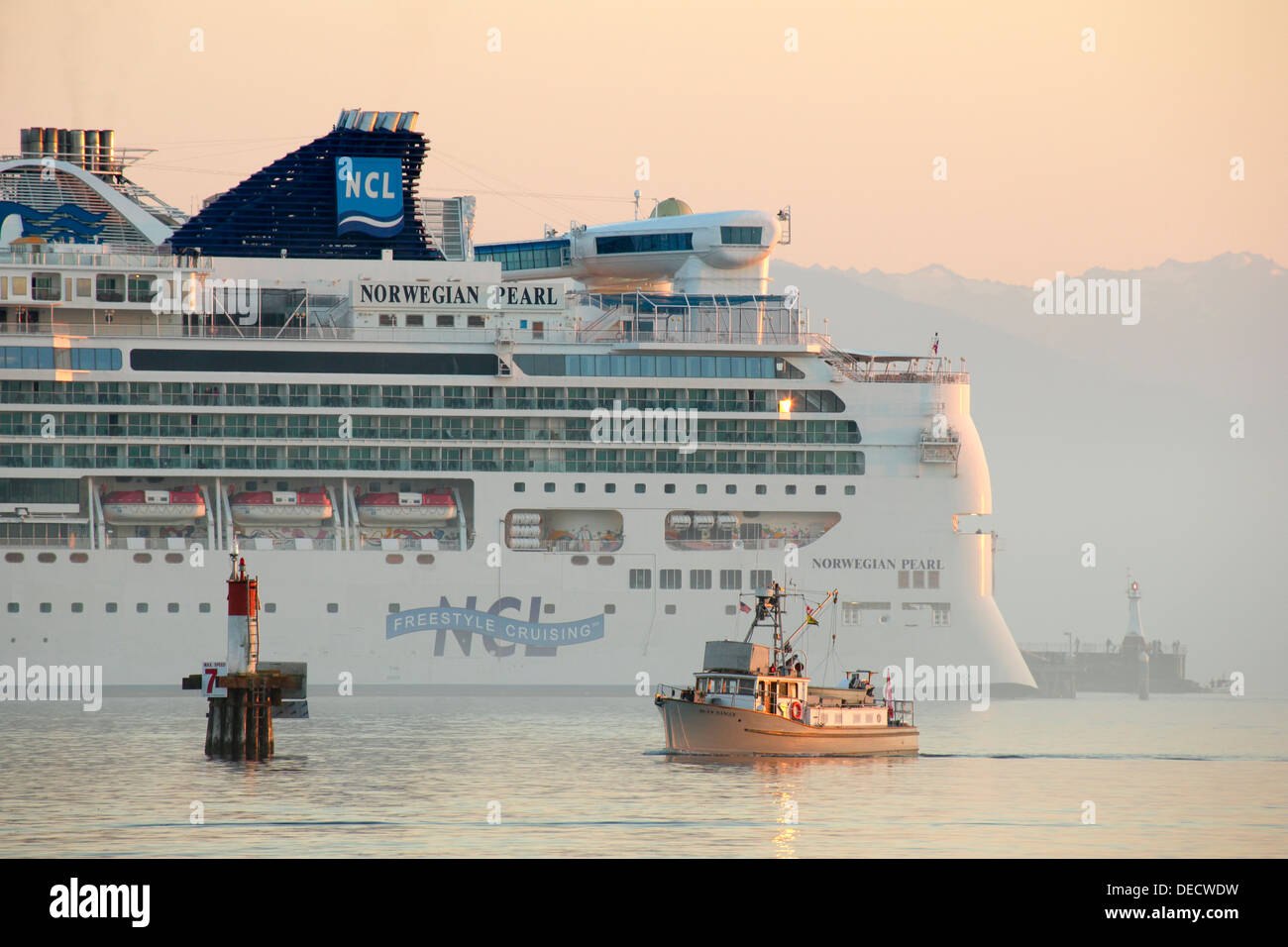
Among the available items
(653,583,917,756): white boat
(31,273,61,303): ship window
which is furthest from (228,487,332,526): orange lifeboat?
(653,583,917,756): white boat

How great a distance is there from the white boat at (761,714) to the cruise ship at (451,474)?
438 inches

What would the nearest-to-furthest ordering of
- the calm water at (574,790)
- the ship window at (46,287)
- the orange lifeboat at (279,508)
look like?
the calm water at (574,790) < the orange lifeboat at (279,508) < the ship window at (46,287)

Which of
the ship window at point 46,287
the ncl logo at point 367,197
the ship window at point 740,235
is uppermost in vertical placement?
the ncl logo at point 367,197

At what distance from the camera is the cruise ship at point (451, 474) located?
56.2 m

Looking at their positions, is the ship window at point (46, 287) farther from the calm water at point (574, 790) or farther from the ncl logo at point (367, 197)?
the calm water at point (574, 790)

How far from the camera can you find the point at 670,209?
6688cm

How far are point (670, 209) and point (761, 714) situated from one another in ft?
89.9

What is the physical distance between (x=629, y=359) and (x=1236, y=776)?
23.6m

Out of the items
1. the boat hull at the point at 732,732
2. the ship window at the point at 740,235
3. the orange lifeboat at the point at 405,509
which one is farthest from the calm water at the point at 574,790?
the ship window at the point at 740,235

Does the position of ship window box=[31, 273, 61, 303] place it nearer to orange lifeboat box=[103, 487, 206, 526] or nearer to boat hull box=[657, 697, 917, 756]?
orange lifeboat box=[103, 487, 206, 526]

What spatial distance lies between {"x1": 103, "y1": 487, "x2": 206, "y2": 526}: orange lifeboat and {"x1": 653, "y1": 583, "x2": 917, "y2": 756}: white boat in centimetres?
1924

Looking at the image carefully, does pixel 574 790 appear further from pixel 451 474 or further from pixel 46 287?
pixel 46 287
